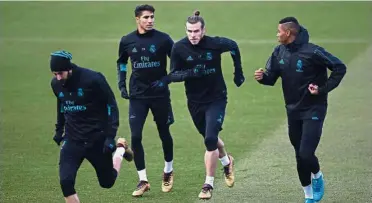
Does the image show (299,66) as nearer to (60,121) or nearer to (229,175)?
(229,175)

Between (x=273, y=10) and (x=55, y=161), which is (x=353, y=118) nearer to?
(x=55, y=161)

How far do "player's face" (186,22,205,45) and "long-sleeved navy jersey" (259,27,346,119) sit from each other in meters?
1.23

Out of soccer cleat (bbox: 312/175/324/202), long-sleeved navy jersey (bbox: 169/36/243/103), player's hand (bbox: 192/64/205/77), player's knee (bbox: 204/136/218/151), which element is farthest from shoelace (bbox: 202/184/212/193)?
player's hand (bbox: 192/64/205/77)

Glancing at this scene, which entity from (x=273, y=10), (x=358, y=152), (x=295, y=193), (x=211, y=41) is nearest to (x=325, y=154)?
(x=358, y=152)

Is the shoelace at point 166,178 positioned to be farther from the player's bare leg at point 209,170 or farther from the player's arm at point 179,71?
the player's arm at point 179,71

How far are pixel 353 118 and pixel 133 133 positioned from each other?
7139mm

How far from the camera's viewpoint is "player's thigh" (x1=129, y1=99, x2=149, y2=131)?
48.8 feet

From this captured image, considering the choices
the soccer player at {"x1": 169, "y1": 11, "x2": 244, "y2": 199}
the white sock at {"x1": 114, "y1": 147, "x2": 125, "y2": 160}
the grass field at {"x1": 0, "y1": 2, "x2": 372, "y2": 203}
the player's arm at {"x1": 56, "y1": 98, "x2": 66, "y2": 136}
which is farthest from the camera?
the grass field at {"x1": 0, "y1": 2, "x2": 372, "y2": 203}

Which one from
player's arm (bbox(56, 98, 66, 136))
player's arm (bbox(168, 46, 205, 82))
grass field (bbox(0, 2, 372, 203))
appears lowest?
grass field (bbox(0, 2, 372, 203))

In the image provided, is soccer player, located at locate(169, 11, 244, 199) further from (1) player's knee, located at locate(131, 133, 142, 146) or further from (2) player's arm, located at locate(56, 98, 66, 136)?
(2) player's arm, located at locate(56, 98, 66, 136)

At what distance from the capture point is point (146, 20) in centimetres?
1484

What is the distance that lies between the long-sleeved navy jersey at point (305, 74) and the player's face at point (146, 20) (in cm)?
216

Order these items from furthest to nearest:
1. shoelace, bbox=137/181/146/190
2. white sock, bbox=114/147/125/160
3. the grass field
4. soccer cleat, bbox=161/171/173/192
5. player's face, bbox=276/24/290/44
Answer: the grass field < soccer cleat, bbox=161/171/173/192 < shoelace, bbox=137/181/146/190 < white sock, bbox=114/147/125/160 < player's face, bbox=276/24/290/44

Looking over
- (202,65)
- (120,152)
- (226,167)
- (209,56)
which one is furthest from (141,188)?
(209,56)
